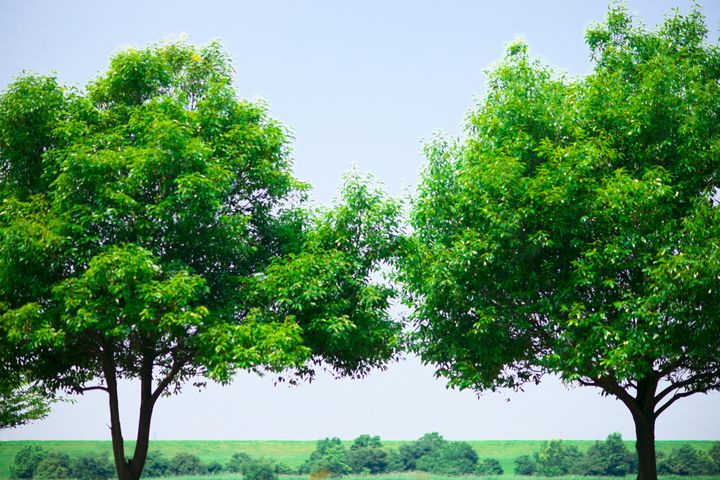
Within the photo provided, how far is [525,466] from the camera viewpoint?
64875 millimetres

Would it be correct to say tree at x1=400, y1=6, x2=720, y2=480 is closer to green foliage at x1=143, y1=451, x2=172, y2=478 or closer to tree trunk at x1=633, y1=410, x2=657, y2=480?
tree trunk at x1=633, y1=410, x2=657, y2=480

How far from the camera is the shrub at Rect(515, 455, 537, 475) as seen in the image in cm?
6312

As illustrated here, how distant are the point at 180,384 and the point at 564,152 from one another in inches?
615

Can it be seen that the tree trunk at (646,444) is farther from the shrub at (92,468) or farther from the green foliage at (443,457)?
the shrub at (92,468)

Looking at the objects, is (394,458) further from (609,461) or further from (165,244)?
(165,244)

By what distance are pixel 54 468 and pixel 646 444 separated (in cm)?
4519

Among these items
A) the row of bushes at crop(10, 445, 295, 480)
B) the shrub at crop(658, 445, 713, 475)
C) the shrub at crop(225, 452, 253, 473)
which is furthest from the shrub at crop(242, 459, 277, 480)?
the shrub at crop(658, 445, 713, 475)

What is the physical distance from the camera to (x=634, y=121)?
852 inches

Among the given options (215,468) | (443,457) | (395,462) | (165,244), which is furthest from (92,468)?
(165,244)

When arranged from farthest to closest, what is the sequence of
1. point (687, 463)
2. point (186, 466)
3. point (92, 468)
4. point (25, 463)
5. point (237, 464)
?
point (237, 464)
point (186, 466)
point (25, 463)
point (687, 463)
point (92, 468)

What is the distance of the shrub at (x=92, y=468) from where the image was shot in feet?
169

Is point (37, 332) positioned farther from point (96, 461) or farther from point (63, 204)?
point (96, 461)

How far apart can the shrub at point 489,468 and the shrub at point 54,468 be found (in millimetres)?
32699

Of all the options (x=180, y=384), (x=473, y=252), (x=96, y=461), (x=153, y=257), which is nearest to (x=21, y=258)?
(x=153, y=257)
